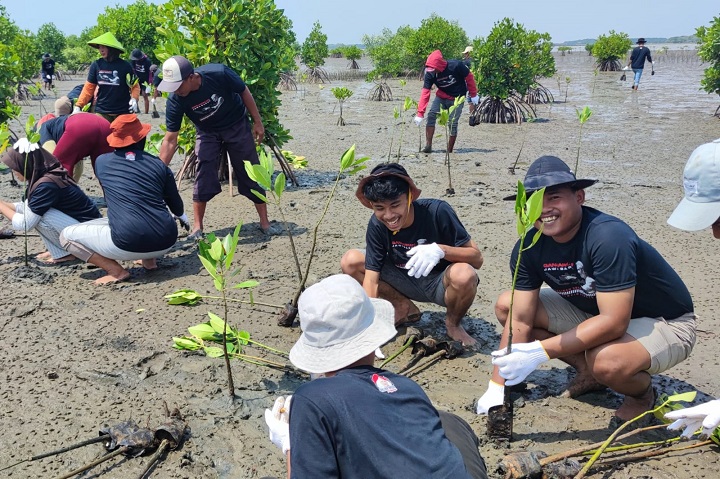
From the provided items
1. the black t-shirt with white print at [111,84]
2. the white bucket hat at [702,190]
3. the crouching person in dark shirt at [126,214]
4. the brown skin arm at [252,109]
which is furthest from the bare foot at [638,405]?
the black t-shirt with white print at [111,84]

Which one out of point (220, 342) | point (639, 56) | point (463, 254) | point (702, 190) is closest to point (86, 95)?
point (220, 342)

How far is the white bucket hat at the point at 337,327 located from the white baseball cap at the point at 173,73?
3460 mm

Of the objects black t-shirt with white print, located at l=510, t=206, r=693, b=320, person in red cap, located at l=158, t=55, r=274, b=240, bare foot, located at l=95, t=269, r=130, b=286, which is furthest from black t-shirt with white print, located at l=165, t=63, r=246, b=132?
black t-shirt with white print, located at l=510, t=206, r=693, b=320

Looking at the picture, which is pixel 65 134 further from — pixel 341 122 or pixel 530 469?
pixel 341 122

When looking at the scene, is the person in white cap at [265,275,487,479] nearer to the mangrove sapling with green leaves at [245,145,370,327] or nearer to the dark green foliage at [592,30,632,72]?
the mangrove sapling with green leaves at [245,145,370,327]

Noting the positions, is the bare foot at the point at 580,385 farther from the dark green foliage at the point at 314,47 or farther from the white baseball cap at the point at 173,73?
the dark green foliage at the point at 314,47

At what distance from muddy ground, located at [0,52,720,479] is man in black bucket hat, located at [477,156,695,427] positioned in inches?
12.5

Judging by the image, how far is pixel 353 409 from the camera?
1554 millimetres

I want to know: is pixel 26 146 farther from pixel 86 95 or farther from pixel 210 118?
pixel 86 95

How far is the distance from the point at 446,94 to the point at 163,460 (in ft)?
24.5

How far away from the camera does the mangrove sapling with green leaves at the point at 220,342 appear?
3.22 meters

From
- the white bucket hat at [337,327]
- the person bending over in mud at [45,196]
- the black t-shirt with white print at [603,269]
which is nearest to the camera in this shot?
the white bucket hat at [337,327]

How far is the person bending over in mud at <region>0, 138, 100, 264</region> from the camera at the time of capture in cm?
447

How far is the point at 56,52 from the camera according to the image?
102ft
